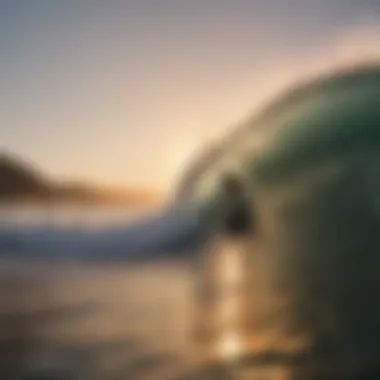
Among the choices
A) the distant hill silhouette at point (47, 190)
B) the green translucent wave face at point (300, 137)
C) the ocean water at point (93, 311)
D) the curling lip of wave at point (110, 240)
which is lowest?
the ocean water at point (93, 311)

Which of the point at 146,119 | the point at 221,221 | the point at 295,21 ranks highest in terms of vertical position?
the point at 295,21

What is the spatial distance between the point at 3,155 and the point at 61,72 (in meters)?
0.13

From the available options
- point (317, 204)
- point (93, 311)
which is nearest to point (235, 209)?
point (317, 204)

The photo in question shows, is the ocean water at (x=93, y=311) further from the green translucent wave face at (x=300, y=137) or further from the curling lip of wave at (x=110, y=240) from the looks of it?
the green translucent wave face at (x=300, y=137)

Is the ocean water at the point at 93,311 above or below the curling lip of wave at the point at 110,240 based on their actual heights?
below

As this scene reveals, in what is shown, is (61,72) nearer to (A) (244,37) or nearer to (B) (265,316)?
(A) (244,37)

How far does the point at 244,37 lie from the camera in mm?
1042

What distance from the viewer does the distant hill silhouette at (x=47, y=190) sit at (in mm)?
1006

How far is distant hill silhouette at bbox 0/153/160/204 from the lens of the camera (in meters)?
1.01

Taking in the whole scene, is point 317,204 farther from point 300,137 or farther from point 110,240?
point 110,240

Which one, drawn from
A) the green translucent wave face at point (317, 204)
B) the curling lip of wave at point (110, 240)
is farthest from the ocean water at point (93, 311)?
the green translucent wave face at point (317, 204)

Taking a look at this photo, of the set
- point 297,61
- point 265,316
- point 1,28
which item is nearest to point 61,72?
point 1,28

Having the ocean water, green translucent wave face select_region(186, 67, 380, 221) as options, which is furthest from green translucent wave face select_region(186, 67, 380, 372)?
the ocean water

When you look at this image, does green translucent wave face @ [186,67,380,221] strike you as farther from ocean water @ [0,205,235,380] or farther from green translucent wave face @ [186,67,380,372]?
ocean water @ [0,205,235,380]
